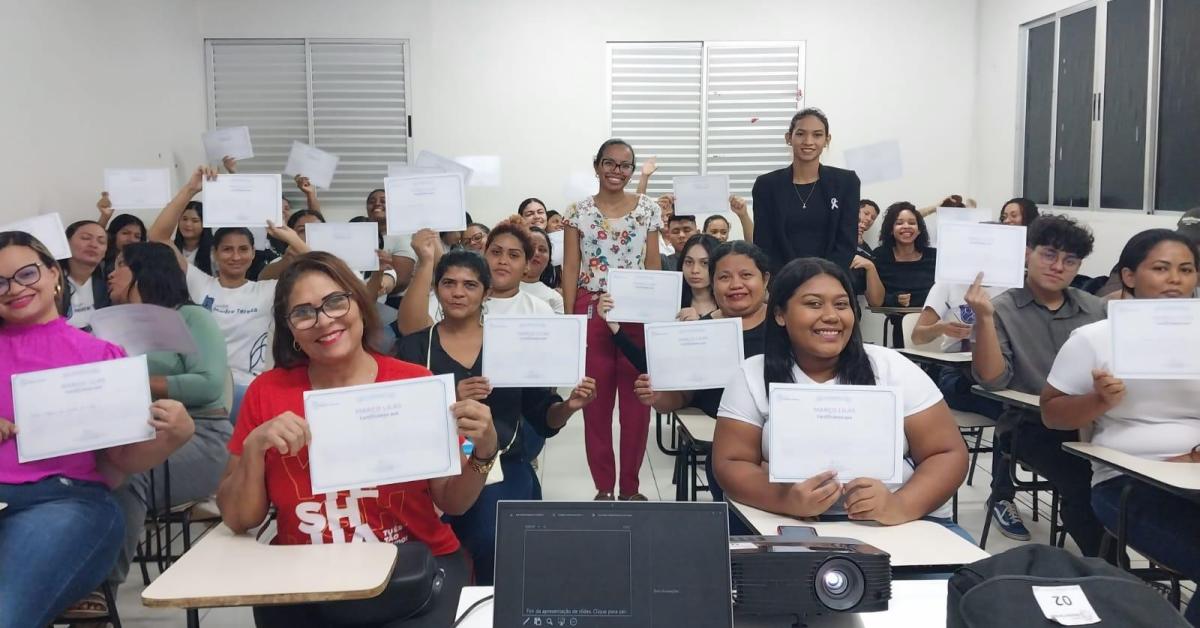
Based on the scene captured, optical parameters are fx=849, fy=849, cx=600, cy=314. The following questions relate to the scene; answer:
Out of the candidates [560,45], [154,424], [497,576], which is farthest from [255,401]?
[560,45]

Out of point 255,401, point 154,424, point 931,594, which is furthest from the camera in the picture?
point 154,424

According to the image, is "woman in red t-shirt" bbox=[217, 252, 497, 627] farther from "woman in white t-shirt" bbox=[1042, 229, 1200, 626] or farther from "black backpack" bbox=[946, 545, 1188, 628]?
"woman in white t-shirt" bbox=[1042, 229, 1200, 626]

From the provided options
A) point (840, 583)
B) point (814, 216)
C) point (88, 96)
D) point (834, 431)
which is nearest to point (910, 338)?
point (814, 216)

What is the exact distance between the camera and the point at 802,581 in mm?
1323

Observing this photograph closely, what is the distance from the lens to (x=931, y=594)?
147 centimetres

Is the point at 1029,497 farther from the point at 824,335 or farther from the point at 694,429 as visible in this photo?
the point at 824,335

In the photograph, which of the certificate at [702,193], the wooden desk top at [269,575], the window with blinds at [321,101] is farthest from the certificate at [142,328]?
the window with blinds at [321,101]

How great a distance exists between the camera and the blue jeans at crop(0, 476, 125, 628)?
1927 millimetres

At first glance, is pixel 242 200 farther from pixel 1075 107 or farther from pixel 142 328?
pixel 1075 107

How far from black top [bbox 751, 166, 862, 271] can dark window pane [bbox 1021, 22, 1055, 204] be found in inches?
141

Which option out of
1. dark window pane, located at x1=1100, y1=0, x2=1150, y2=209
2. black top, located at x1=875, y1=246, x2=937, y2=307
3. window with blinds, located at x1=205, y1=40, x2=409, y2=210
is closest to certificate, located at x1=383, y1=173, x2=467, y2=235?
black top, located at x1=875, y1=246, x2=937, y2=307

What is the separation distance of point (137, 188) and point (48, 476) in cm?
317

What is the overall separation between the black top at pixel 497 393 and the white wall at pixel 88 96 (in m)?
3.01

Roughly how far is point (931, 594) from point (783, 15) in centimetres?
683
